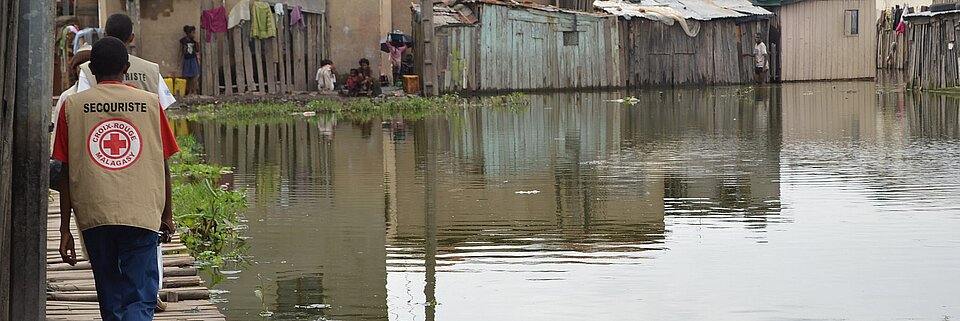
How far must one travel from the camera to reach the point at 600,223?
994 centimetres

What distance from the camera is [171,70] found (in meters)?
25.6

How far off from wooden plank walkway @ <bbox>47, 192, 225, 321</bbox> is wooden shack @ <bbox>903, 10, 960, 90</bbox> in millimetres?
21176

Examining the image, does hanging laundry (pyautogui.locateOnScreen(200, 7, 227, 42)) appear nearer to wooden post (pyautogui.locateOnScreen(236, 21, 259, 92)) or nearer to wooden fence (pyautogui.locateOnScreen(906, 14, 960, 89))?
wooden post (pyautogui.locateOnScreen(236, 21, 259, 92))

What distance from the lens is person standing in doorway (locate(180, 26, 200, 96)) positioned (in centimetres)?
2520

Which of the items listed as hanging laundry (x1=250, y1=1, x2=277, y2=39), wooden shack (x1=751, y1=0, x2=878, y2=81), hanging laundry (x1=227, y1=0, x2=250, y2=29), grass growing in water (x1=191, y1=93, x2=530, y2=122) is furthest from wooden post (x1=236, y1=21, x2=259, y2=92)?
wooden shack (x1=751, y1=0, x2=878, y2=81)

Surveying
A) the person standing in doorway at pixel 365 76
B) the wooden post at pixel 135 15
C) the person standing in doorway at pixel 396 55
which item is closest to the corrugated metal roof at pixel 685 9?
the person standing in doorway at pixel 396 55

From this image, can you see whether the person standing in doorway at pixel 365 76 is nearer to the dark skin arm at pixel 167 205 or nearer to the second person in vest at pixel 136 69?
the second person in vest at pixel 136 69

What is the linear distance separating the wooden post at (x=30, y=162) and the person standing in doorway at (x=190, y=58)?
20469 millimetres

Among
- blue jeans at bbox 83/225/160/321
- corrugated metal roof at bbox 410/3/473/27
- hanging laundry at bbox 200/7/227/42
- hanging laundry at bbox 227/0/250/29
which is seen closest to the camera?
blue jeans at bbox 83/225/160/321

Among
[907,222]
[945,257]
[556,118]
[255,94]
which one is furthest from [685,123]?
[945,257]

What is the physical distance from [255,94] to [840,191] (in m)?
16.0

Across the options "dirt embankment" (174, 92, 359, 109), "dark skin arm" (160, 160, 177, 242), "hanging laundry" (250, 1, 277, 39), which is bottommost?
"dark skin arm" (160, 160, 177, 242)

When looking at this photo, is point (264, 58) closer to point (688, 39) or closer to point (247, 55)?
point (247, 55)

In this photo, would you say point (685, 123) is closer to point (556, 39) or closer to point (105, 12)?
point (105, 12)
